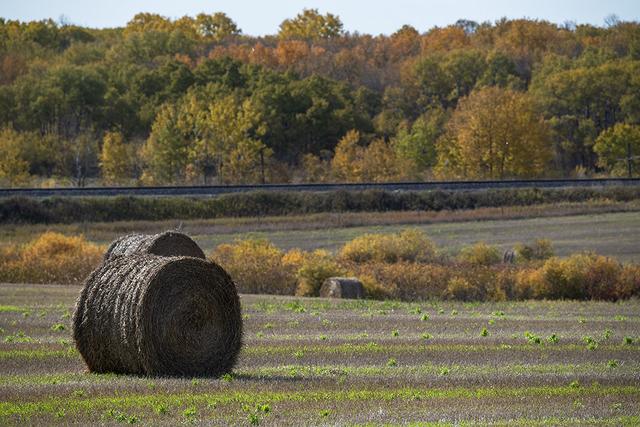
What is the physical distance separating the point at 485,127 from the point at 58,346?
78156 millimetres

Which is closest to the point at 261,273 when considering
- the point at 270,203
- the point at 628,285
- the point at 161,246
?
the point at 628,285

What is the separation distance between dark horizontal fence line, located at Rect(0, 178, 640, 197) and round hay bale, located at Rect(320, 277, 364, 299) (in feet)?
100

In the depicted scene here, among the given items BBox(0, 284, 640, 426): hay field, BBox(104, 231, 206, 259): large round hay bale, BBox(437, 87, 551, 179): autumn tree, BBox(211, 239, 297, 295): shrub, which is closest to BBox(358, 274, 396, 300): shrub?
BBox(211, 239, 297, 295): shrub

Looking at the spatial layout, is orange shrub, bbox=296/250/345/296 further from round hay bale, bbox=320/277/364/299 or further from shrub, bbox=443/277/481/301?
shrub, bbox=443/277/481/301

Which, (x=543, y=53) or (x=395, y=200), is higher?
(x=543, y=53)

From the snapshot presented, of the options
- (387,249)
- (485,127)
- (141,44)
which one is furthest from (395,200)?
(141,44)

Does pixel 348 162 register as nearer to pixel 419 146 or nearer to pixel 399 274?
pixel 419 146

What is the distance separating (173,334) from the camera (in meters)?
16.6

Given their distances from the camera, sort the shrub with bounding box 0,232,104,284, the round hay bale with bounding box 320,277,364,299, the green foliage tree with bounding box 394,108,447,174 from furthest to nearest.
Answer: the green foliage tree with bounding box 394,108,447,174 → the shrub with bounding box 0,232,104,284 → the round hay bale with bounding box 320,277,364,299

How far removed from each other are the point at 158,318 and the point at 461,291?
20.5 meters

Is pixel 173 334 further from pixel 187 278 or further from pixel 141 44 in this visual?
pixel 141 44

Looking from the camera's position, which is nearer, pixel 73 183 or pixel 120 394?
pixel 120 394

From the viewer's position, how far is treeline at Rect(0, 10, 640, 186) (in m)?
95.9

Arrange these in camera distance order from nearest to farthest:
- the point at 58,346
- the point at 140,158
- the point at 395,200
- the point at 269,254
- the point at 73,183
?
the point at 58,346 < the point at 269,254 < the point at 395,200 < the point at 73,183 < the point at 140,158
